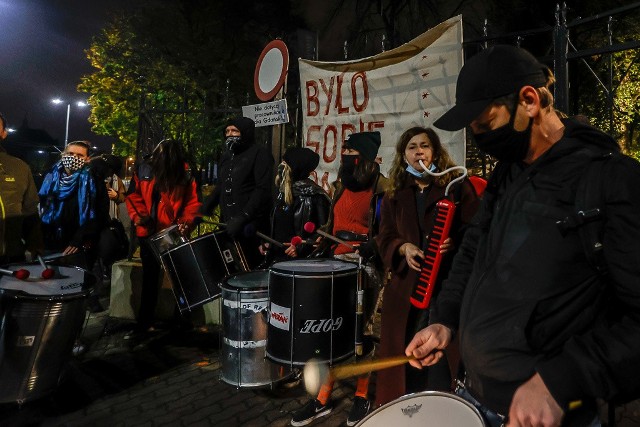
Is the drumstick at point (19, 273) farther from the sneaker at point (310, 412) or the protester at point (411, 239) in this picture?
the protester at point (411, 239)

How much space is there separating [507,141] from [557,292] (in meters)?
0.53

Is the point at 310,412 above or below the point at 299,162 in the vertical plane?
below

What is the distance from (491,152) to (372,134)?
9.64 ft

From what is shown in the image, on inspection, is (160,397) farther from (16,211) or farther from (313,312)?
(16,211)

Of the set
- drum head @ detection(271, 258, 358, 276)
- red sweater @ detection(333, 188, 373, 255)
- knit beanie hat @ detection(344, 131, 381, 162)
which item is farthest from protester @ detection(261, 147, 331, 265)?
drum head @ detection(271, 258, 358, 276)

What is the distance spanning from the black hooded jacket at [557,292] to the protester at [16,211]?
4.51 metres

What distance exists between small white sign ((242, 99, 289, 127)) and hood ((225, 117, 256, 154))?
35cm

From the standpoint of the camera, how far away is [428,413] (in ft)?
5.11

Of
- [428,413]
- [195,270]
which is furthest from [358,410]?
[428,413]

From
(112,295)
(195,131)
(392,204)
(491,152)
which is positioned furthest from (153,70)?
(491,152)

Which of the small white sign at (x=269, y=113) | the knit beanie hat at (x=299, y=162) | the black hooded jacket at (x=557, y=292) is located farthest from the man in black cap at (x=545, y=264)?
the small white sign at (x=269, y=113)

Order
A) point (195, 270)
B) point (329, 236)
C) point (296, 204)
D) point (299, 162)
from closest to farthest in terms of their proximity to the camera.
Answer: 1. point (329, 236)
2. point (195, 270)
3. point (296, 204)
4. point (299, 162)

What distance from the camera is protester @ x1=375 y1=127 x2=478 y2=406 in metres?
3.08

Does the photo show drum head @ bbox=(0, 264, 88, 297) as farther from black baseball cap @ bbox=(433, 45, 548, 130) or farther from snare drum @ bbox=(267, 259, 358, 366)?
black baseball cap @ bbox=(433, 45, 548, 130)
